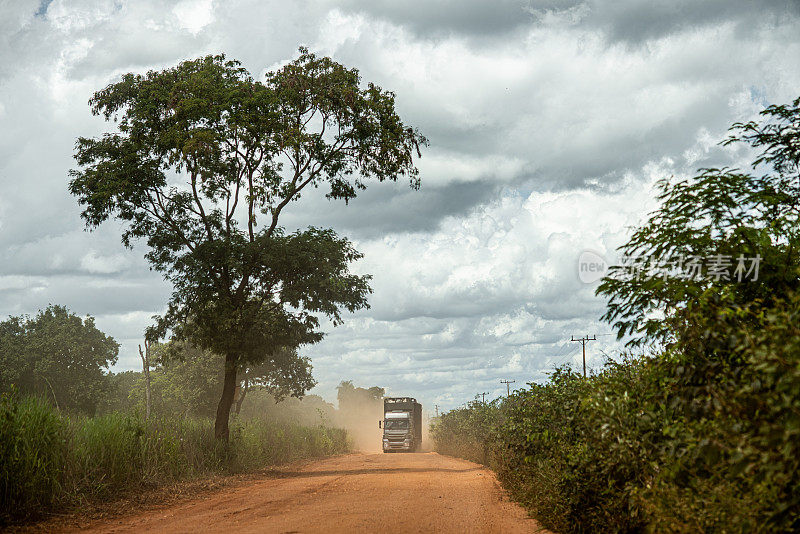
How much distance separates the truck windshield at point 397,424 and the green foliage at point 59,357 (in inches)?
1092

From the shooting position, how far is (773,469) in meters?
4.54

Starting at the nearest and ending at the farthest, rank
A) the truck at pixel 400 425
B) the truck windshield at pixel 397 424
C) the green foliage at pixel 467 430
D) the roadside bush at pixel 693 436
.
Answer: the roadside bush at pixel 693 436 → the green foliage at pixel 467 430 → the truck at pixel 400 425 → the truck windshield at pixel 397 424

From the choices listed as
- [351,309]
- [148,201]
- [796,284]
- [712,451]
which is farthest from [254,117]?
[712,451]

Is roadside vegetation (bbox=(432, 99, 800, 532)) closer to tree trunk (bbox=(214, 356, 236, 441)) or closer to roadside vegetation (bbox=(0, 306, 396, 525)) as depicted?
roadside vegetation (bbox=(0, 306, 396, 525))

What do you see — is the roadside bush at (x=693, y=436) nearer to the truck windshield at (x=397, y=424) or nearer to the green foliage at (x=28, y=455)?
the green foliage at (x=28, y=455)

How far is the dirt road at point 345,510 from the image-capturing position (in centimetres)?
1055

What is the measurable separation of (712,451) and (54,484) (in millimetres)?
11474

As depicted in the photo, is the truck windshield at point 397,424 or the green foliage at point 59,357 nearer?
the truck windshield at point 397,424

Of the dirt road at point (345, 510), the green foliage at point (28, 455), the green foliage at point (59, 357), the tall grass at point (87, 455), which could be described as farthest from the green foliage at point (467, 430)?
the green foliage at point (59, 357)

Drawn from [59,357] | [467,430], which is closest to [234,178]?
[467,430]

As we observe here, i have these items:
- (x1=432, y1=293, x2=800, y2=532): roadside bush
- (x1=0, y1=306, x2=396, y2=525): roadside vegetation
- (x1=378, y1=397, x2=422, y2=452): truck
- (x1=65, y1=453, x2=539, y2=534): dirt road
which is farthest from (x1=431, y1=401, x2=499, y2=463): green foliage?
(x1=432, y1=293, x2=800, y2=532): roadside bush

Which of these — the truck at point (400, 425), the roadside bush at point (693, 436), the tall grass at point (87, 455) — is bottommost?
the truck at point (400, 425)

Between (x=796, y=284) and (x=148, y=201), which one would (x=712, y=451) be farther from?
(x=148, y=201)

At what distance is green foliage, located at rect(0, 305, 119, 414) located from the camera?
54.9 m
